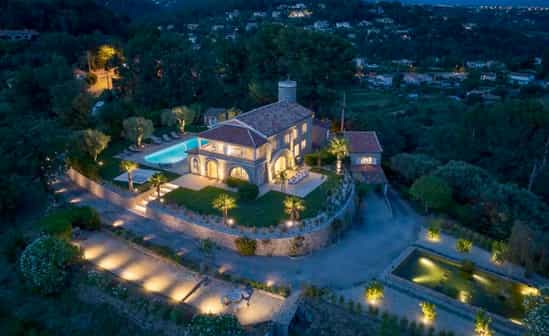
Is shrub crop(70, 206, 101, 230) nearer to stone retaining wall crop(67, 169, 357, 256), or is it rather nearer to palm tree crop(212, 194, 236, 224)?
stone retaining wall crop(67, 169, 357, 256)

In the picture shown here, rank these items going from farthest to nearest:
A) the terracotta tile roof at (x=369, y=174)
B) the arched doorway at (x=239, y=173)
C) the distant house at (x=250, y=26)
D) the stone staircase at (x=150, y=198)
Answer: the distant house at (x=250, y=26)
the terracotta tile roof at (x=369, y=174)
the arched doorway at (x=239, y=173)
the stone staircase at (x=150, y=198)

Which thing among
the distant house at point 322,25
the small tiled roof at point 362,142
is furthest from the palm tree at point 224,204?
the distant house at point 322,25

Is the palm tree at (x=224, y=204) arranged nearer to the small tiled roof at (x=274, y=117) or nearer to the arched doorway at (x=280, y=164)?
the small tiled roof at (x=274, y=117)

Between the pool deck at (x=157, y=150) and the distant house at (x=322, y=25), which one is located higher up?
the distant house at (x=322, y=25)

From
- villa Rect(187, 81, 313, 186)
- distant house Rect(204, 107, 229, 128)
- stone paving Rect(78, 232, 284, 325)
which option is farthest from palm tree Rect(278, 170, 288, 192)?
distant house Rect(204, 107, 229, 128)

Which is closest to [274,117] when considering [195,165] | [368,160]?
[195,165]

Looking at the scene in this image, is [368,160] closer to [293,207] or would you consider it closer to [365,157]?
[365,157]

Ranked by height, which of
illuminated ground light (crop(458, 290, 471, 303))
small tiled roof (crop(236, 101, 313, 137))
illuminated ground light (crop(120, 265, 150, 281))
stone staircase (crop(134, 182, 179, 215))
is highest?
small tiled roof (crop(236, 101, 313, 137))
